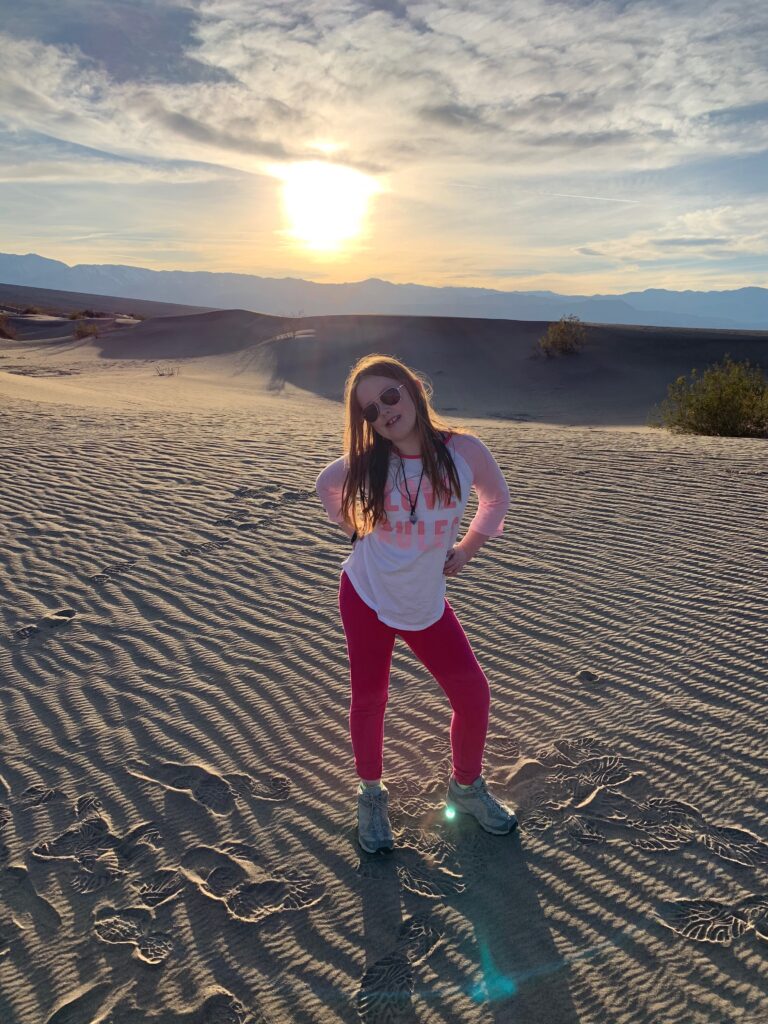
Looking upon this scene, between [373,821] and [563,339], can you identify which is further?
[563,339]

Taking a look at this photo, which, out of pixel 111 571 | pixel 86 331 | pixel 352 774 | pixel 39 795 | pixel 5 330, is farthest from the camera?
pixel 5 330

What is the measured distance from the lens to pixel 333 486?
2.48m

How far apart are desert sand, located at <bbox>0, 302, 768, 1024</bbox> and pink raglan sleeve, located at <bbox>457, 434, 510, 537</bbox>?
1.19 metres

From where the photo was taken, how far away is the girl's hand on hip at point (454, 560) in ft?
8.20

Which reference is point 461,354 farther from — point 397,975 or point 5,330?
point 397,975

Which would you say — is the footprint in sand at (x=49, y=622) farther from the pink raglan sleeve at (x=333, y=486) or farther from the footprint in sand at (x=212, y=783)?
the pink raglan sleeve at (x=333, y=486)

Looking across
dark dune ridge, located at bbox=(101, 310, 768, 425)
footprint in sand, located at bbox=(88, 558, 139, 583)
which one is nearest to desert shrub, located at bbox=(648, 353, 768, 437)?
dark dune ridge, located at bbox=(101, 310, 768, 425)

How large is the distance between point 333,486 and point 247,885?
56.3 inches

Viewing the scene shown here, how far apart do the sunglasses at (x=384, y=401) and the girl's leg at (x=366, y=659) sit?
554 mm

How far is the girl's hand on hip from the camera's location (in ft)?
8.20

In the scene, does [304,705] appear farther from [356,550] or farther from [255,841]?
[356,550]

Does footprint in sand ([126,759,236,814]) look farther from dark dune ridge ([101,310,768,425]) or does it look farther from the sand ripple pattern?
dark dune ridge ([101,310,768,425])

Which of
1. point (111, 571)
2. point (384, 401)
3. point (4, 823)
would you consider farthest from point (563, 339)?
point (4, 823)

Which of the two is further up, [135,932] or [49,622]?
[49,622]
